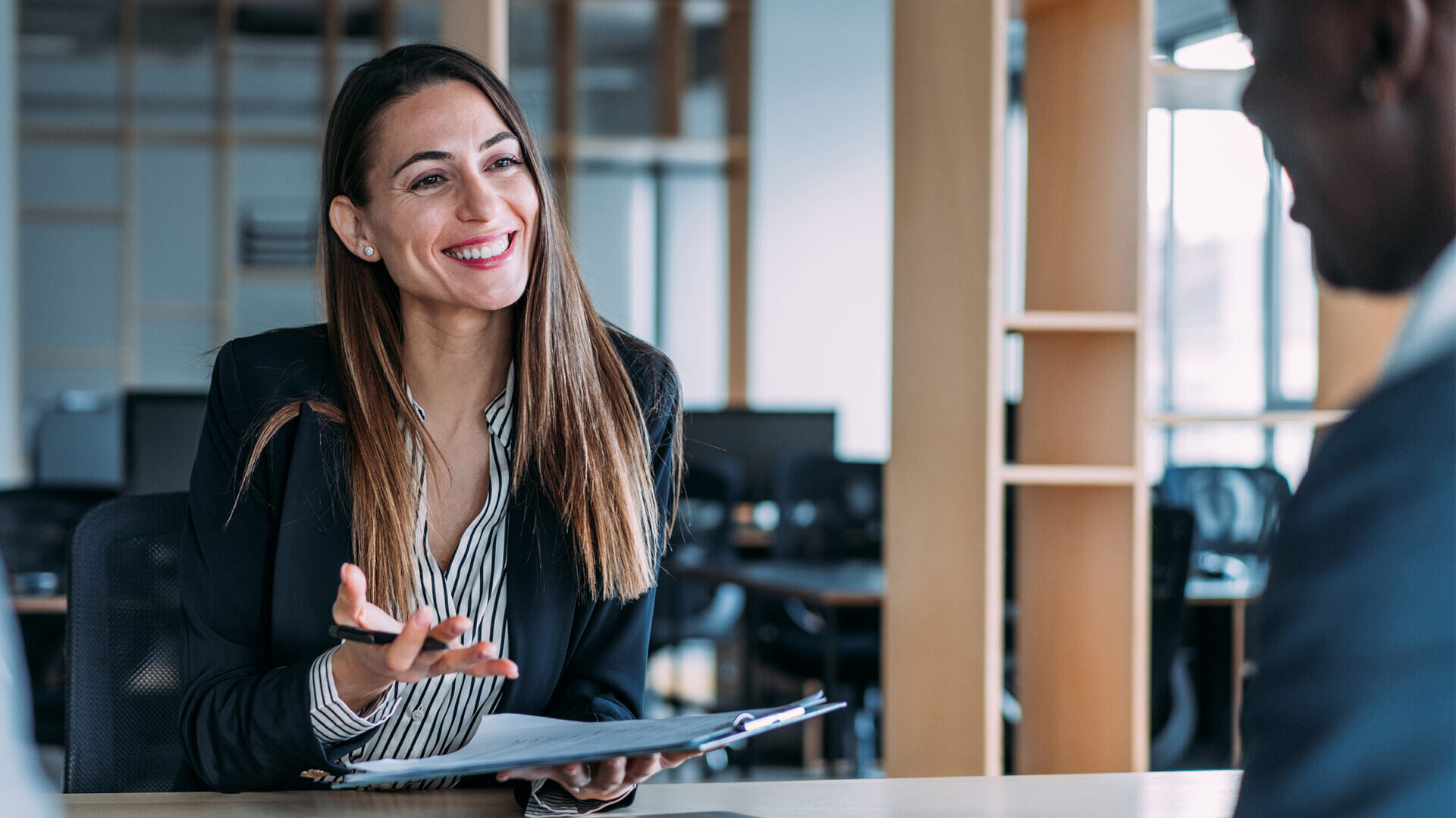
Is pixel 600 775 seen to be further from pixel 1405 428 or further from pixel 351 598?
pixel 1405 428

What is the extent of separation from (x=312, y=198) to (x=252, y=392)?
6.42 m

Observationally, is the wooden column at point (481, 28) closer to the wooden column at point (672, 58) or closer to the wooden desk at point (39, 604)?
the wooden desk at point (39, 604)

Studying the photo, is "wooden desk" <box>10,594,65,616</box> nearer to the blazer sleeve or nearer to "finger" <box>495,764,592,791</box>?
the blazer sleeve

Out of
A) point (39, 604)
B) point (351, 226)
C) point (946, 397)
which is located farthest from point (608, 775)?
point (39, 604)

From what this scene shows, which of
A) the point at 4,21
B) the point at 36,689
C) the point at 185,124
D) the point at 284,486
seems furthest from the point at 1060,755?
the point at 185,124

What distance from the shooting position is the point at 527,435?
1.44 metres

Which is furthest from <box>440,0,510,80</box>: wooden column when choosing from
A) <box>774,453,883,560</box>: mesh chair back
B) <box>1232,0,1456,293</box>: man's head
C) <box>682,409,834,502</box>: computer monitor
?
<box>682,409,834,502</box>: computer monitor

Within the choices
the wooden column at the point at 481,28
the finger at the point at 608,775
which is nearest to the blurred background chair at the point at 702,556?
the wooden column at the point at 481,28

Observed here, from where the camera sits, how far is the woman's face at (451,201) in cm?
143

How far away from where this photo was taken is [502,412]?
1487 mm

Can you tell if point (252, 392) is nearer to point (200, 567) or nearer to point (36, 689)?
point (200, 567)

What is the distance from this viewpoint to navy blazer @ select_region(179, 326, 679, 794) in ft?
4.31

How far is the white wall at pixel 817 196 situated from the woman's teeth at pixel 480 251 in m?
5.92

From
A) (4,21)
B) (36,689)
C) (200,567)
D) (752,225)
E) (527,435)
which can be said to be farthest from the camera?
(752,225)
